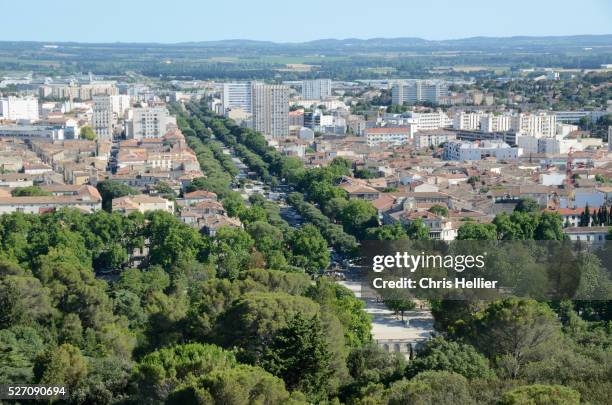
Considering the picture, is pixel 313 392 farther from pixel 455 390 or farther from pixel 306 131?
pixel 306 131

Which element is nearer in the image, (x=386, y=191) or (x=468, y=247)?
(x=468, y=247)

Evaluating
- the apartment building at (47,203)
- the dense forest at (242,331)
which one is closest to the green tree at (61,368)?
the dense forest at (242,331)

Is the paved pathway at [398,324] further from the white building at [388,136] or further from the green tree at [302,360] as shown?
the white building at [388,136]

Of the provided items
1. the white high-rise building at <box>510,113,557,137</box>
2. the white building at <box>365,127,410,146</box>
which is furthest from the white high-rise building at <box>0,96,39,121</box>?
the white high-rise building at <box>510,113,557,137</box>

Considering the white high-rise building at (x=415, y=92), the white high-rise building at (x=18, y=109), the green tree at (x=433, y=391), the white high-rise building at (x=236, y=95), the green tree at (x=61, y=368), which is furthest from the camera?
the white high-rise building at (x=415, y=92)

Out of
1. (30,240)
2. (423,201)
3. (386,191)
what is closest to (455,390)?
(30,240)
